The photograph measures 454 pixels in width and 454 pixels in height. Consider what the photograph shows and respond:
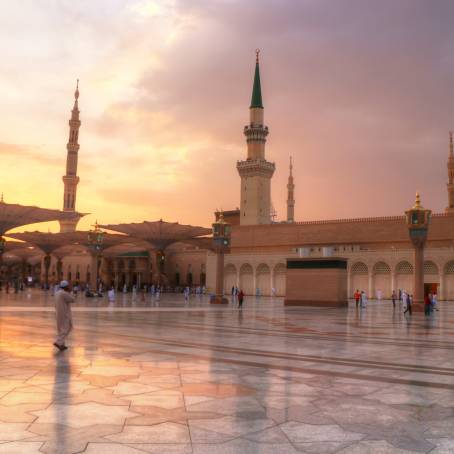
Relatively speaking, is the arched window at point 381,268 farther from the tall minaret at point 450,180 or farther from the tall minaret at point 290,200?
the tall minaret at point 290,200

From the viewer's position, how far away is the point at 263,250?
65062mm

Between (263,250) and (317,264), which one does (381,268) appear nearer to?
(263,250)

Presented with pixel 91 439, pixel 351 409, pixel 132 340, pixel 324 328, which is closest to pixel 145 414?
pixel 91 439

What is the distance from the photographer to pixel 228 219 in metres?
98.2

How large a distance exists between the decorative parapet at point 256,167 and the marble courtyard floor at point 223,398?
62509 mm

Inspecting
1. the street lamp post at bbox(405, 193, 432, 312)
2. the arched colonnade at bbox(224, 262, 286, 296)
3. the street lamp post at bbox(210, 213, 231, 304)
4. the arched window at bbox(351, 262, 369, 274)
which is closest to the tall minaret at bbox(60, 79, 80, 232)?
the arched colonnade at bbox(224, 262, 286, 296)

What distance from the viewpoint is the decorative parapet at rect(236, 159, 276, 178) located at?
72.2m

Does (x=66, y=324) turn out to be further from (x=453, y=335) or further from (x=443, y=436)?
(x=453, y=335)

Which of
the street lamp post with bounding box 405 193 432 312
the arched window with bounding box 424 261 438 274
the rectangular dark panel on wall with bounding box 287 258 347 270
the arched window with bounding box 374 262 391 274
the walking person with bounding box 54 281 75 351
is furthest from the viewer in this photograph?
the arched window with bounding box 374 262 391 274

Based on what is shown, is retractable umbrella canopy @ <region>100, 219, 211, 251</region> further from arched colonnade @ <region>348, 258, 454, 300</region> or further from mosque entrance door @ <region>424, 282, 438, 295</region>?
mosque entrance door @ <region>424, 282, 438, 295</region>

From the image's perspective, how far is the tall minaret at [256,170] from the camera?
238 feet

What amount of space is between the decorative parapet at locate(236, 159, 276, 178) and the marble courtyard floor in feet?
205

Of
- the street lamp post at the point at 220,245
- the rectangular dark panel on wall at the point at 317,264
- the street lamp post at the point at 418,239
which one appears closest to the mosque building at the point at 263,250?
the street lamp post at the point at 220,245

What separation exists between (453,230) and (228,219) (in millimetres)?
50490
